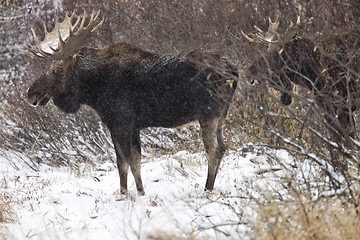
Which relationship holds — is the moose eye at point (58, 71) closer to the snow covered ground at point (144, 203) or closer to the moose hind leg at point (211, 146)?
the snow covered ground at point (144, 203)

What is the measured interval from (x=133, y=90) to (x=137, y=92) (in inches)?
2.2

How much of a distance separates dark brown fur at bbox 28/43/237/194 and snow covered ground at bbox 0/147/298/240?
1.39 feet

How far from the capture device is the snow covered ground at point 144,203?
4.13 meters

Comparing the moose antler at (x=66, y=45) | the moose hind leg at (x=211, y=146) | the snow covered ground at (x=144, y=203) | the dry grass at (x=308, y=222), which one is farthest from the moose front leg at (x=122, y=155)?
the dry grass at (x=308, y=222)

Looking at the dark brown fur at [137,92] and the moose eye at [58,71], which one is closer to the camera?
the dark brown fur at [137,92]

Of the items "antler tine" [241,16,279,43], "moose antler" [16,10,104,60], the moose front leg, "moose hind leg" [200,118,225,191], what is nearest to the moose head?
"moose antler" [16,10,104,60]

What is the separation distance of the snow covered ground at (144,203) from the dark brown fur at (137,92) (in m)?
0.42

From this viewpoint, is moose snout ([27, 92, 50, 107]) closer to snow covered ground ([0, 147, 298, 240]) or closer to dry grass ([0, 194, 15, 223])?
snow covered ground ([0, 147, 298, 240])

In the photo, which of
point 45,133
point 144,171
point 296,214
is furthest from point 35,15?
point 296,214

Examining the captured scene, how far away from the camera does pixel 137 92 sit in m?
6.23

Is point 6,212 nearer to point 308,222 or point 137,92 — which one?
point 137,92

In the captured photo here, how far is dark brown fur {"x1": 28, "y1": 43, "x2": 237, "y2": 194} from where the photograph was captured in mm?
5863

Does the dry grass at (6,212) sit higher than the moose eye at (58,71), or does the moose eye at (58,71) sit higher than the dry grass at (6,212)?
the moose eye at (58,71)

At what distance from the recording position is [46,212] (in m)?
5.32
